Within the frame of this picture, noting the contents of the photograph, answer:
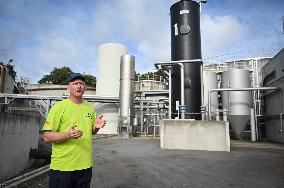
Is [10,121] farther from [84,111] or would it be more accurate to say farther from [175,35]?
[175,35]

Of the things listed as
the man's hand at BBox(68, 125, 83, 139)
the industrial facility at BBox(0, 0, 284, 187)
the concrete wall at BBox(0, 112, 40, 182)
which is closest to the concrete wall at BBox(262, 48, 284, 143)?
the industrial facility at BBox(0, 0, 284, 187)

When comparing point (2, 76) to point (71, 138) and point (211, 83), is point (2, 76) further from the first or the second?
point (71, 138)

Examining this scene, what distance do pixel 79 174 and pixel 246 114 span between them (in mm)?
16903

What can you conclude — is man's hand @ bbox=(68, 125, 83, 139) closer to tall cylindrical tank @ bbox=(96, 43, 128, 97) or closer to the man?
the man

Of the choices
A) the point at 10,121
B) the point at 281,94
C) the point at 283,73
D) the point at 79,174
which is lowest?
the point at 79,174

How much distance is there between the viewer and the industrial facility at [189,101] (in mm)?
7344

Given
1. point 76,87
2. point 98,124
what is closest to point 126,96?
point 98,124

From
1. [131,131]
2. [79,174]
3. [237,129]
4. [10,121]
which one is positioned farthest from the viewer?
→ [131,131]

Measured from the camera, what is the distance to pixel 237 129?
17.0 meters

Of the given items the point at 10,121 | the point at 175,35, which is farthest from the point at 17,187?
the point at 175,35

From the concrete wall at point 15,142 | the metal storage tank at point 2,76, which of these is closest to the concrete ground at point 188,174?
the concrete wall at point 15,142

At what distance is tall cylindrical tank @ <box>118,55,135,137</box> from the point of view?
65.6ft

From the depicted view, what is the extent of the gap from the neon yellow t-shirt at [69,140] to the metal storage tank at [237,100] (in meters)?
16.3

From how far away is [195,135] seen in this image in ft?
34.8
